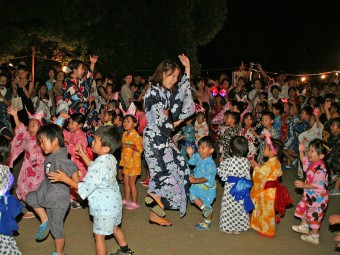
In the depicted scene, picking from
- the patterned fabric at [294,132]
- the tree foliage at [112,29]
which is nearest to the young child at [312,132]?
the patterned fabric at [294,132]

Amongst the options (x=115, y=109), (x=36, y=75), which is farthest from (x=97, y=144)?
(x=36, y=75)

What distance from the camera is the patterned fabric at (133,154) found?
20.7 feet

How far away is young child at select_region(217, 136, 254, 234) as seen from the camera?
5.42 m

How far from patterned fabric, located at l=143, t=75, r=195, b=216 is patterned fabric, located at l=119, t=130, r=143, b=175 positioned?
96 cm

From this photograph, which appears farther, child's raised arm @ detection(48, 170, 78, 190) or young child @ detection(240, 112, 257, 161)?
young child @ detection(240, 112, 257, 161)

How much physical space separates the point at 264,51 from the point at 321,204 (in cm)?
2845

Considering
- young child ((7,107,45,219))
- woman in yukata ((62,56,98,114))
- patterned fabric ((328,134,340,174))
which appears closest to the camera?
young child ((7,107,45,219))

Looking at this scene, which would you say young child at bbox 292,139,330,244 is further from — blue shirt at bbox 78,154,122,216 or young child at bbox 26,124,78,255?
young child at bbox 26,124,78,255

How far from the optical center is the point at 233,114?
7383 mm

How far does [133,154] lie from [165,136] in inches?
47.1

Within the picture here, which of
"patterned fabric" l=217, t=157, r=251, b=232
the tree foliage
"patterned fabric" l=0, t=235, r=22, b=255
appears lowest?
"patterned fabric" l=0, t=235, r=22, b=255

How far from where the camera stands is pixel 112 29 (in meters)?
18.5

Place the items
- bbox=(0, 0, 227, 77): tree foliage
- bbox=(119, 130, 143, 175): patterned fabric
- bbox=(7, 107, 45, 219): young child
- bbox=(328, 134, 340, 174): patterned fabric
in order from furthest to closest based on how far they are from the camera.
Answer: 1. bbox=(0, 0, 227, 77): tree foliage
2. bbox=(328, 134, 340, 174): patterned fabric
3. bbox=(119, 130, 143, 175): patterned fabric
4. bbox=(7, 107, 45, 219): young child

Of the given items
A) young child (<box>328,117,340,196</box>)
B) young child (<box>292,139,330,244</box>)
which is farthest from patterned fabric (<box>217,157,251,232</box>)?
young child (<box>328,117,340,196</box>)
